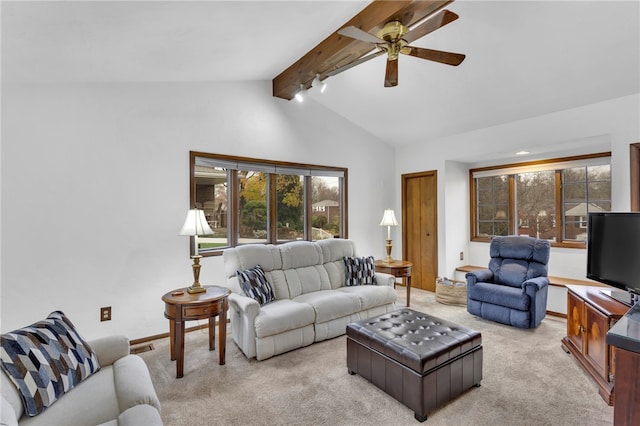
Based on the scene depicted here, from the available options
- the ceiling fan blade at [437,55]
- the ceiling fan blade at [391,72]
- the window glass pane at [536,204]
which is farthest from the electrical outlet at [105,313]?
the window glass pane at [536,204]

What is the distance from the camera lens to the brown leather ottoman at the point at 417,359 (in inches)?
82.1

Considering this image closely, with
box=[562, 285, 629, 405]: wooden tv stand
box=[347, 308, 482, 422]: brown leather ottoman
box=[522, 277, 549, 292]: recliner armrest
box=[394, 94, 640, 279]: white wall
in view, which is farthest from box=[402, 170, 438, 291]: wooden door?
box=[347, 308, 482, 422]: brown leather ottoman

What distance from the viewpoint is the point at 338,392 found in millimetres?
2369

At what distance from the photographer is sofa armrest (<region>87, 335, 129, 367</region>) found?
1.90 meters

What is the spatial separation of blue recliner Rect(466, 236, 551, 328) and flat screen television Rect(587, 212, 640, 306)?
84 cm

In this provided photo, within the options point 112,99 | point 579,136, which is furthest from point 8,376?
point 579,136

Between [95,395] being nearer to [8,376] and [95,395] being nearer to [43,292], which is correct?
[8,376]

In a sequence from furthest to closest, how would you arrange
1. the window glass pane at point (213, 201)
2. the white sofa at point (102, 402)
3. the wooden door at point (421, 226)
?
the wooden door at point (421, 226), the window glass pane at point (213, 201), the white sofa at point (102, 402)

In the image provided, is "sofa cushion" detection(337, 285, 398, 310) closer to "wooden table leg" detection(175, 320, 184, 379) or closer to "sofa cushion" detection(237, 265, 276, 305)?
"sofa cushion" detection(237, 265, 276, 305)

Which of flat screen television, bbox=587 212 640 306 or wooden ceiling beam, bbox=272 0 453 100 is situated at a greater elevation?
wooden ceiling beam, bbox=272 0 453 100

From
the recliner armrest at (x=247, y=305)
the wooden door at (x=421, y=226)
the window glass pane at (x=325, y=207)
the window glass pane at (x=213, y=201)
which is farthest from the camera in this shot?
the wooden door at (x=421, y=226)

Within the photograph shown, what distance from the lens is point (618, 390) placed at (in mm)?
1015

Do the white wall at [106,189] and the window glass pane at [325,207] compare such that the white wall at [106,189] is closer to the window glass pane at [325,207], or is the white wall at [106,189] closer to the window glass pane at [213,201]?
the window glass pane at [213,201]

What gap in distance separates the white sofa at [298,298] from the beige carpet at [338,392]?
6.4 inches
